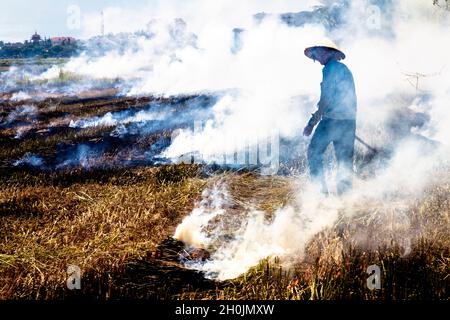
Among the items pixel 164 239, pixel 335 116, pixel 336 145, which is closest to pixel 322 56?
pixel 335 116

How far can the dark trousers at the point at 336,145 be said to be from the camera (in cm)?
490

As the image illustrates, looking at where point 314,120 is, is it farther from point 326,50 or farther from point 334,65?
point 326,50

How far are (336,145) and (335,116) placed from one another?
0.39m

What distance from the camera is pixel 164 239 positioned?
4.16 meters

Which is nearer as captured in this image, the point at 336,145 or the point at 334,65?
the point at 334,65

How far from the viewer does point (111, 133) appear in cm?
1077

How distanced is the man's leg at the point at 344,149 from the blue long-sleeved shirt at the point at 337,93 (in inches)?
4.0

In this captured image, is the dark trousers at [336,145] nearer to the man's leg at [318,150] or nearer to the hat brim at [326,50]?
the man's leg at [318,150]

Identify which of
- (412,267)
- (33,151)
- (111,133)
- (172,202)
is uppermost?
(111,133)

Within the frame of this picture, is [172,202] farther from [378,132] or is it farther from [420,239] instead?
[378,132]

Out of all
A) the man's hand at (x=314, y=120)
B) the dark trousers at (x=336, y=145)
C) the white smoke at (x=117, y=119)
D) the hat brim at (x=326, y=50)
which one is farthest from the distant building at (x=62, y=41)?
the dark trousers at (x=336, y=145)

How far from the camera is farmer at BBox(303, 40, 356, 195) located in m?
4.77
